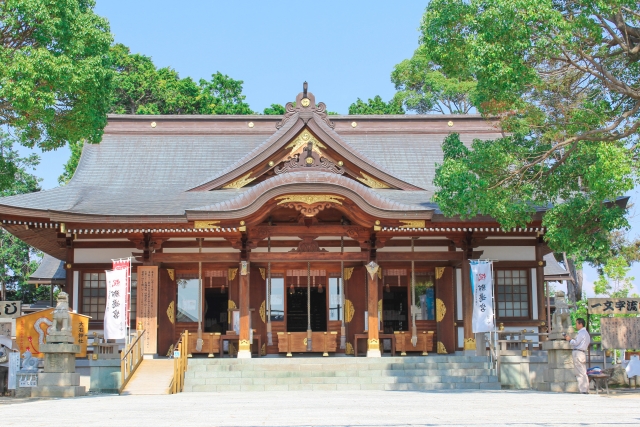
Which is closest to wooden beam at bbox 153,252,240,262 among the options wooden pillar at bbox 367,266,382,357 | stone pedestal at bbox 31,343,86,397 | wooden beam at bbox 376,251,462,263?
wooden pillar at bbox 367,266,382,357

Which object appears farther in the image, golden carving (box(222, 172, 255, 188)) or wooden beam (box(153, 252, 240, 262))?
golden carving (box(222, 172, 255, 188))

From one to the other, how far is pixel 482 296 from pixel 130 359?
8192mm

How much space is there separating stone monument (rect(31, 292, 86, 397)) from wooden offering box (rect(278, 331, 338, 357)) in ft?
20.0

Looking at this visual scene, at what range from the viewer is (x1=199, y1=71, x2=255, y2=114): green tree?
40.3 metres

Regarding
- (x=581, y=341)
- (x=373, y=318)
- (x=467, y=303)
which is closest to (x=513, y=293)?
(x=467, y=303)

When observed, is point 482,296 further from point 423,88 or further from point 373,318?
point 423,88

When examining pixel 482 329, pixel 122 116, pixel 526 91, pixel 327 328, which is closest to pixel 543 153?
pixel 526 91

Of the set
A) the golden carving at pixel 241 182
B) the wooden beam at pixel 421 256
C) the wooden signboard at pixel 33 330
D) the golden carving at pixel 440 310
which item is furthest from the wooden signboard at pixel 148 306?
the golden carving at pixel 440 310

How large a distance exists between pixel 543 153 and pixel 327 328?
8.13m

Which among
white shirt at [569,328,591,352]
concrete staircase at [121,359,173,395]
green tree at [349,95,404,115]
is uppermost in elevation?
green tree at [349,95,404,115]

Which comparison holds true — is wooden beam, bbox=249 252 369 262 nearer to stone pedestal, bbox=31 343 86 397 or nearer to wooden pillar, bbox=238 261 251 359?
wooden pillar, bbox=238 261 251 359

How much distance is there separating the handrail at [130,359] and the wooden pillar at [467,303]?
26.0 feet

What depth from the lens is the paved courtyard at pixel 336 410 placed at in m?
9.98

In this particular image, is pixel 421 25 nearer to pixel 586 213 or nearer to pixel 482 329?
pixel 586 213
